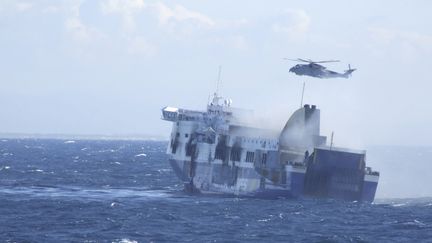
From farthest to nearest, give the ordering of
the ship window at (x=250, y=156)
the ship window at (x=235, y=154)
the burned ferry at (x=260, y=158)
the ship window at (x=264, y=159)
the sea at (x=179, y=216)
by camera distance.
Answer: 1. the ship window at (x=235, y=154)
2. the ship window at (x=250, y=156)
3. the ship window at (x=264, y=159)
4. the burned ferry at (x=260, y=158)
5. the sea at (x=179, y=216)

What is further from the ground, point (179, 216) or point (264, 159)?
point (264, 159)

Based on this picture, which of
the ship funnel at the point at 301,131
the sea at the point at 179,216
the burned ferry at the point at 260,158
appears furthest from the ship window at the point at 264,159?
the sea at the point at 179,216

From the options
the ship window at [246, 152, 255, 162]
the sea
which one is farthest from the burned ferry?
the sea

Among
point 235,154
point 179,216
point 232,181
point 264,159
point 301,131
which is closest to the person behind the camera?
point 179,216

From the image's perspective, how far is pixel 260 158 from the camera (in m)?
101


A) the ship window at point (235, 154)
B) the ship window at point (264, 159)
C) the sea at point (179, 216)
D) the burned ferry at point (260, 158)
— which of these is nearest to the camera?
the sea at point (179, 216)

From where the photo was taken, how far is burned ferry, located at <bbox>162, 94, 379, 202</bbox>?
97.9m

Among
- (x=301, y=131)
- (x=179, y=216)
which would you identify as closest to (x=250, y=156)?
(x=301, y=131)

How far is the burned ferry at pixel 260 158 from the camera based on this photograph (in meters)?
97.9

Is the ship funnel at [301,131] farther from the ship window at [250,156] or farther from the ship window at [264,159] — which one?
the ship window at [250,156]

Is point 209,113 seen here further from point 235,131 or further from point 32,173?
point 32,173

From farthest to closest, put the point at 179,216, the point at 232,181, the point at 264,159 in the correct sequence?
the point at 232,181
the point at 264,159
the point at 179,216

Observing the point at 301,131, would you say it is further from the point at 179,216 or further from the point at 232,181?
the point at 179,216

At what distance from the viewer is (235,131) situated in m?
106
